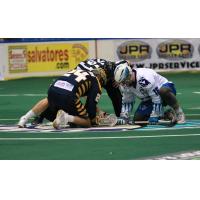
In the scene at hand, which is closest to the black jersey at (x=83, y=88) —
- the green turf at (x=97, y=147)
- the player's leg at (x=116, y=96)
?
the green turf at (x=97, y=147)

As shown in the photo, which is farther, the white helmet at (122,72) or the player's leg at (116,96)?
the player's leg at (116,96)

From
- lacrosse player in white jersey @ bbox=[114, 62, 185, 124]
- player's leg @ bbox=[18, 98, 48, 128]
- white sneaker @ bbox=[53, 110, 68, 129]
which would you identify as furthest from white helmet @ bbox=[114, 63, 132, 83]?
player's leg @ bbox=[18, 98, 48, 128]

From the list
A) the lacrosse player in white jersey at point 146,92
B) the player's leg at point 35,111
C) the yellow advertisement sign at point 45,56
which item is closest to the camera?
the lacrosse player in white jersey at point 146,92

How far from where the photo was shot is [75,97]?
15.2 m

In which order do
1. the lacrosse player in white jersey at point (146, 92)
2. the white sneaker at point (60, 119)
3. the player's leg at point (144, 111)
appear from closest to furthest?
1. the white sneaker at point (60, 119)
2. the lacrosse player in white jersey at point (146, 92)
3. the player's leg at point (144, 111)

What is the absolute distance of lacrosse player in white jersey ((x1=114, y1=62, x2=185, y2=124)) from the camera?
1539 cm

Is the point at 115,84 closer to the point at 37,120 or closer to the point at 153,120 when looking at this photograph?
the point at 153,120

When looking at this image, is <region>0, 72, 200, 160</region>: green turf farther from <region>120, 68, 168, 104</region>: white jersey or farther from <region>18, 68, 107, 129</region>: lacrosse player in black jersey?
<region>120, 68, 168, 104</region>: white jersey

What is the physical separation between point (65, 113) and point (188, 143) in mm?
2707

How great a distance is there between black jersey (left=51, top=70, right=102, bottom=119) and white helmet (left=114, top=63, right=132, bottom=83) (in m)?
0.39

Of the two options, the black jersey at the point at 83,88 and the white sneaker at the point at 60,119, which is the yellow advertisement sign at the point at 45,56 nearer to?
the black jersey at the point at 83,88

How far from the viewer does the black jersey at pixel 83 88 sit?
15172mm

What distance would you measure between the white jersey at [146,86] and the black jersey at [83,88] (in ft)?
2.58

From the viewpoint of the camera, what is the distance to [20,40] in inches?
1232
